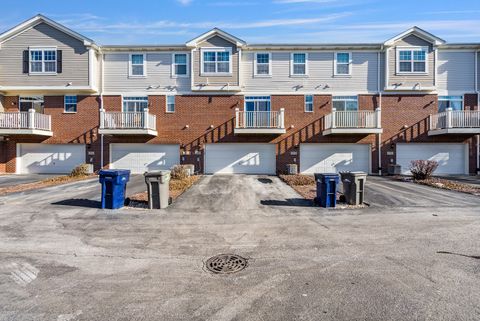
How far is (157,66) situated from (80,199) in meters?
11.7

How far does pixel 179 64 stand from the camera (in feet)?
59.8

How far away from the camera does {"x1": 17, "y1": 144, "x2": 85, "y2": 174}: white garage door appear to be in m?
18.2

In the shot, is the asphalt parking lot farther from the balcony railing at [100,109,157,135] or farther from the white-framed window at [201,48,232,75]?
the white-framed window at [201,48,232,75]

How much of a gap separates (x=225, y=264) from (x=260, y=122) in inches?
533

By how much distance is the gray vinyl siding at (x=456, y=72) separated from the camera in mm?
17781

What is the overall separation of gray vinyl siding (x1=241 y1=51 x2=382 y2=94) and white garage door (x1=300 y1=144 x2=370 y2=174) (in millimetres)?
3803

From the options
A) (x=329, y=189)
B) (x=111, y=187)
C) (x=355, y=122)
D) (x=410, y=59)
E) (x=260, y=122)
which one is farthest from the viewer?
(x=410, y=59)

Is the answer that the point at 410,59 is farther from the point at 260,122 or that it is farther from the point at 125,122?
the point at 125,122

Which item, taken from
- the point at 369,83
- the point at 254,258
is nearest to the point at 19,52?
the point at 254,258

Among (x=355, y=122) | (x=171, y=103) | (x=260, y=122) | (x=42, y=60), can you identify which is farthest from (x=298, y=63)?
(x=42, y=60)

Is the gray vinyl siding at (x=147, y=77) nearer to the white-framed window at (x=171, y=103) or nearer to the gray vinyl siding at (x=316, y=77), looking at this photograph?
the white-framed window at (x=171, y=103)

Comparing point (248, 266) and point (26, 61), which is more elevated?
point (26, 61)

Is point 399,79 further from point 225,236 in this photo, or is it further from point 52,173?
point 52,173

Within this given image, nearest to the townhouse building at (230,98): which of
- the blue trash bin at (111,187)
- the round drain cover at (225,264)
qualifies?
the blue trash bin at (111,187)
